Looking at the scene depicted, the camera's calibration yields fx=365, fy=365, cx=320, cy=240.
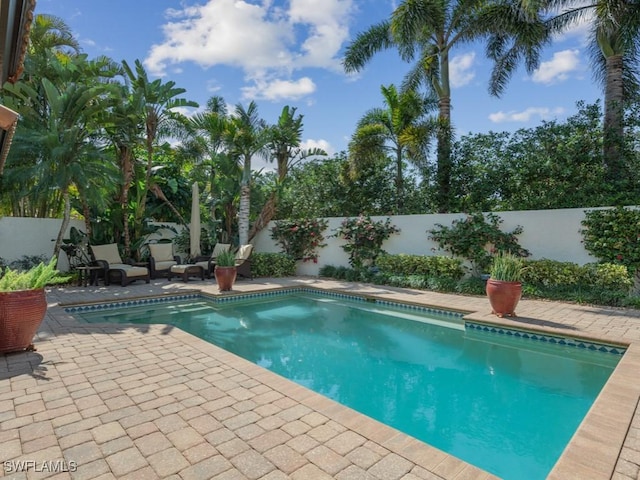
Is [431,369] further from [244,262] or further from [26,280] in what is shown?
[244,262]

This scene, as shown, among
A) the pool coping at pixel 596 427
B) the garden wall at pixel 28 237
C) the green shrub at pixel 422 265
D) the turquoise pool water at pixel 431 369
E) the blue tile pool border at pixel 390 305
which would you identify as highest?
the garden wall at pixel 28 237

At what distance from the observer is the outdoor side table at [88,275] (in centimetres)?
1101

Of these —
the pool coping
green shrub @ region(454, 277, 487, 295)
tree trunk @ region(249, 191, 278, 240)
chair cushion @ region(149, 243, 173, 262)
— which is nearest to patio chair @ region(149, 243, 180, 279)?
chair cushion @ region(149, 243, 173, 262)

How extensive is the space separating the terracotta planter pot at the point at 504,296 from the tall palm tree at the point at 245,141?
9.37 m

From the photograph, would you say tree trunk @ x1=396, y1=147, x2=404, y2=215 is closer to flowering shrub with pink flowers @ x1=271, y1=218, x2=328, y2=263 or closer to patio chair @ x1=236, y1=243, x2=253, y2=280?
flowering shrub with pink flowers @ x1=271, y1=218, x2=328, y2=263

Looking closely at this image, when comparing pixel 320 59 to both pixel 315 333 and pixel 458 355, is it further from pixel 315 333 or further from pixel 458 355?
pixel 458 355

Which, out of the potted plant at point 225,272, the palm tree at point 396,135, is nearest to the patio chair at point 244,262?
the potted plant at point 225,272

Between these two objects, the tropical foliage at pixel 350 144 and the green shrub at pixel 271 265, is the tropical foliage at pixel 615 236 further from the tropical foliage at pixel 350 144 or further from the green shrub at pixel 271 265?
the green shrub at pixel 271 265

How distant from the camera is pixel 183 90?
41.7 ft

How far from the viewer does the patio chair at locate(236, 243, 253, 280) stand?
41.2ft

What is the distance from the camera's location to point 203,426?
10.5ft

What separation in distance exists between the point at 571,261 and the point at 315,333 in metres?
6.81

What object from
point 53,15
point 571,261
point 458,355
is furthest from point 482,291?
point 53,15

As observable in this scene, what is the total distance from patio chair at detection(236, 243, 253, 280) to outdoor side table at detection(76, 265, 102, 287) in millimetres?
4170
